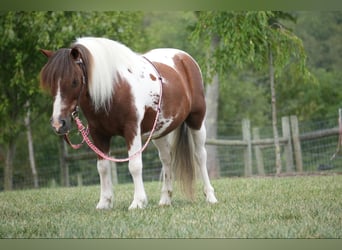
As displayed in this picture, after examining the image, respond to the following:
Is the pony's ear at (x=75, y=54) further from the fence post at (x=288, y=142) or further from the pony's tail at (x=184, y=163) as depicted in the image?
the fence post at (x=288, y=142)

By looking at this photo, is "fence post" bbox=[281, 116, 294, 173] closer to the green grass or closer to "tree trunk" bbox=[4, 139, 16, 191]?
the green grass

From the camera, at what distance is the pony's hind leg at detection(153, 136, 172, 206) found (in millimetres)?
4715

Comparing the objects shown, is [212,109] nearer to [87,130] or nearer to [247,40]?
[247,40]

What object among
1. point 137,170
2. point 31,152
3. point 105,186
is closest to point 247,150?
point 31,152

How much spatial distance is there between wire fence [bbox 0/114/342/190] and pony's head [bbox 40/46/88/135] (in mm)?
3813

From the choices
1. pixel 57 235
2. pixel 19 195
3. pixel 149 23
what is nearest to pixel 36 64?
pixel 19 195

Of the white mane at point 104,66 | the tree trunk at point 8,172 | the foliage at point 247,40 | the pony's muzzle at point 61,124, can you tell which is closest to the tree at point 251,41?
the foliage at point 247,40

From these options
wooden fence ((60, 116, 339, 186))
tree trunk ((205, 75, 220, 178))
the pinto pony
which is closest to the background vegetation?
wooden fence ((60, 116, 339, 186))

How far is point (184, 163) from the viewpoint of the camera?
482 centimetres

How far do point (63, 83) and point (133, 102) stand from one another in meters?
0.55

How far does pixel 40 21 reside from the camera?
22.7 ft

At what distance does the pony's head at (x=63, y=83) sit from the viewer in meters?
3.88

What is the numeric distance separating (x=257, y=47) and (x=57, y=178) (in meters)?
4.35

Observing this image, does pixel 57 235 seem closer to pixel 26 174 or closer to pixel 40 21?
pixel 40 21
